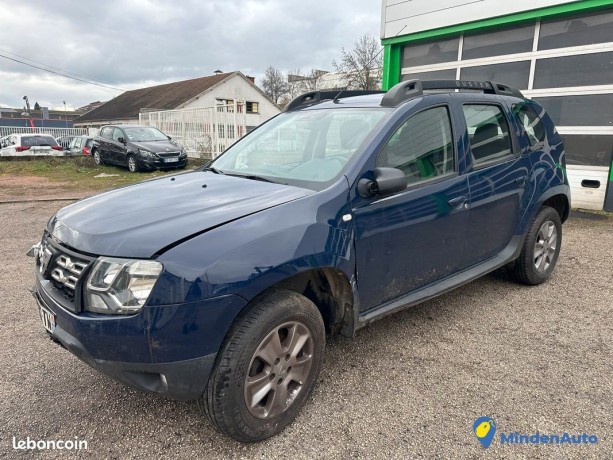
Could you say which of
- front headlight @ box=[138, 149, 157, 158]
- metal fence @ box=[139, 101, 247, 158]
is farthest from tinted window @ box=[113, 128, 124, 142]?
metal fence @ box=[139, 101, 247, 158]

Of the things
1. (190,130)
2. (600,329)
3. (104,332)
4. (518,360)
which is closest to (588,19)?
(600,329)

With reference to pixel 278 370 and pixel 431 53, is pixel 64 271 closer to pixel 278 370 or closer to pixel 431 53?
pixel 278 370

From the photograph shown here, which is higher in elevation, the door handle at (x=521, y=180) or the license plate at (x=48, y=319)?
the door handle at (x=521, y=180)

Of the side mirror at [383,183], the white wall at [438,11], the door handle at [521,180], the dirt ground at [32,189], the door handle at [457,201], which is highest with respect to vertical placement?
the white wall at [438,11]

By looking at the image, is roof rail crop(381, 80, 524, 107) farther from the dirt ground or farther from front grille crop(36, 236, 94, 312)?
the dirt ground

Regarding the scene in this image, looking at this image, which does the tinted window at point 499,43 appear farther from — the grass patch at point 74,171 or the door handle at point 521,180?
the grass patch at point 74,171

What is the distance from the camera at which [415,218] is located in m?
2.78

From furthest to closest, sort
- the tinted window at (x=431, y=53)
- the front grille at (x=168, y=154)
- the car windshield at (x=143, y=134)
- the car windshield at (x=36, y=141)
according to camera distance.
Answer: the car windshield at (x=36, y=141), the car windshield at (x=143, y=134), the front grille at (x=168, y=154), the tinted window at (x=431, y=53)

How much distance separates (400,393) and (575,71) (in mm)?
7500

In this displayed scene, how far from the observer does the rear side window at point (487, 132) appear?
132 inches

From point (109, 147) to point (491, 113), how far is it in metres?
14.0

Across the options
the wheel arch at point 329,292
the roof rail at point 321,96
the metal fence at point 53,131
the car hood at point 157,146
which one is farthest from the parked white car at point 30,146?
the wheel arch at point 329,292

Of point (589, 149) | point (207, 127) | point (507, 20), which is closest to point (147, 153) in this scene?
point (207, 127)

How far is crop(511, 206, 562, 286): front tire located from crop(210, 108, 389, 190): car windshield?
2.07 m
